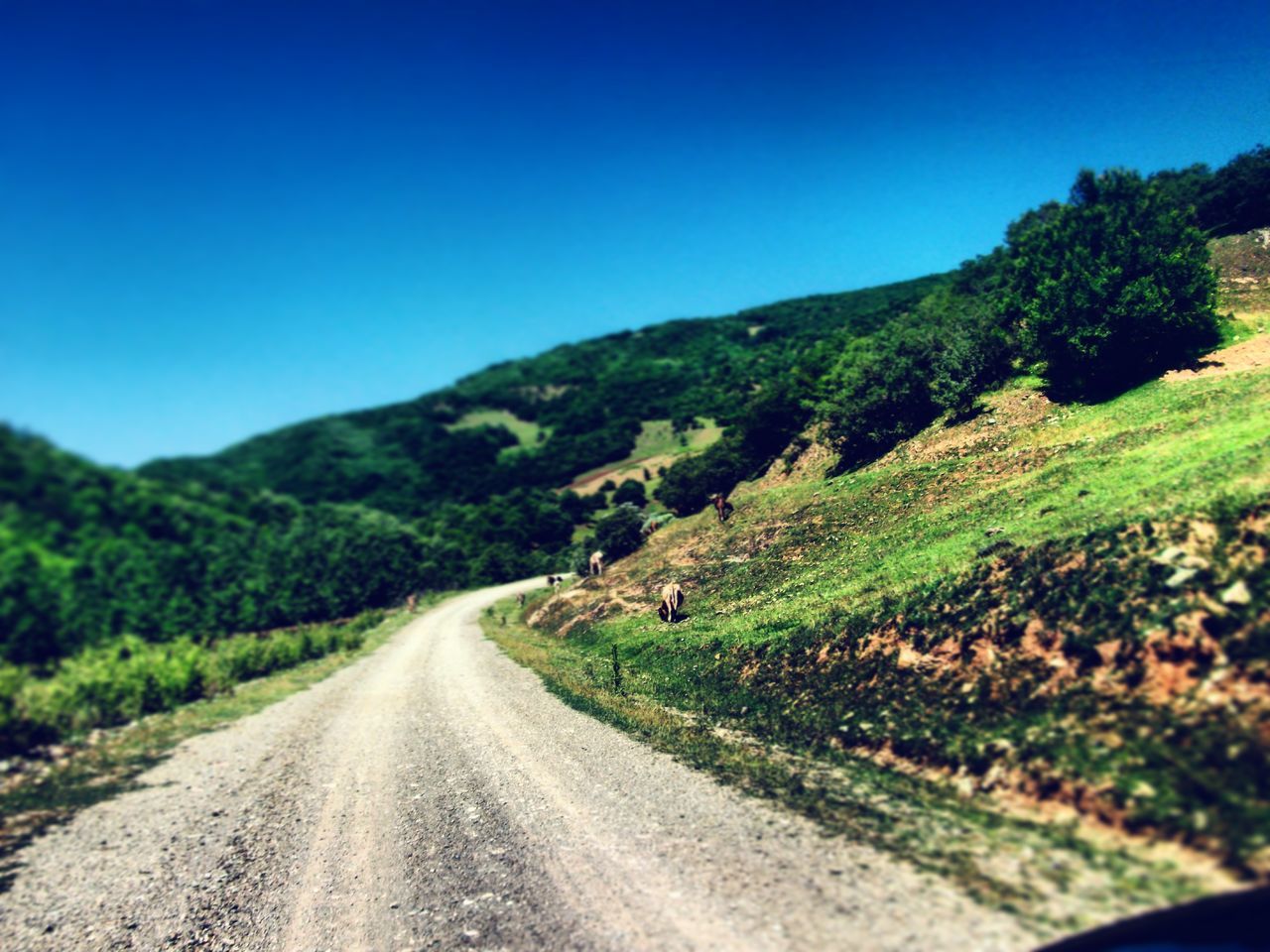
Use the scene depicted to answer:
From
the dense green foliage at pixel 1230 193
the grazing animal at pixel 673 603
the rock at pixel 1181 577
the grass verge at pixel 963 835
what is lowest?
the grass verge at pixel 963 835

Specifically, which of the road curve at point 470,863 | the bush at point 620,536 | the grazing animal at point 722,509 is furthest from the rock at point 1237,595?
the bush at point 620,536

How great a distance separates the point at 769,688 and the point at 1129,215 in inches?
960

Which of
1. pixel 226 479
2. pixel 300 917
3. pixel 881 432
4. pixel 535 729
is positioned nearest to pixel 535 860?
pixel 300 917

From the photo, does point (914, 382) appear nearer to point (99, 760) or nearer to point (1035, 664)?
point (1035, 664)

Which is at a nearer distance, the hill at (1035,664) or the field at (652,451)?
the hill at (1035,664)

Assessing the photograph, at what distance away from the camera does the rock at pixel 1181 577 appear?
9.58m

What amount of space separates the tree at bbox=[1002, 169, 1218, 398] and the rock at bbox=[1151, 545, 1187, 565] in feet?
50.0

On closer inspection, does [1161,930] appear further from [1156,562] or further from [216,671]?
[216,671]

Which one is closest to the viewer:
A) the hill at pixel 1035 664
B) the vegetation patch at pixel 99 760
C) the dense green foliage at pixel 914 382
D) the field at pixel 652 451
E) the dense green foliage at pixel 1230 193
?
the hill at pixel 1035 664

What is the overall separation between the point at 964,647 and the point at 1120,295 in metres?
18.4

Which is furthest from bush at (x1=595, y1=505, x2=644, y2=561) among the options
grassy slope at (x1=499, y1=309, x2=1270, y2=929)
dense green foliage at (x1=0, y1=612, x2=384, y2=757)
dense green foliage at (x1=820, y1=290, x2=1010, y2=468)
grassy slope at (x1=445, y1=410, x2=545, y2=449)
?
grassy slope at (x1=445, y1=410, x2=545, y2=449)

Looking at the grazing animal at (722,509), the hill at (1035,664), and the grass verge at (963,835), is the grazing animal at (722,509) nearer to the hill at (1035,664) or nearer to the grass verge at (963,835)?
the hill at (1035,664)

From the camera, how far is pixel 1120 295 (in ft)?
73.8

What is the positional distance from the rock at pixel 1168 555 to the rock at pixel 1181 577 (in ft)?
1.23
